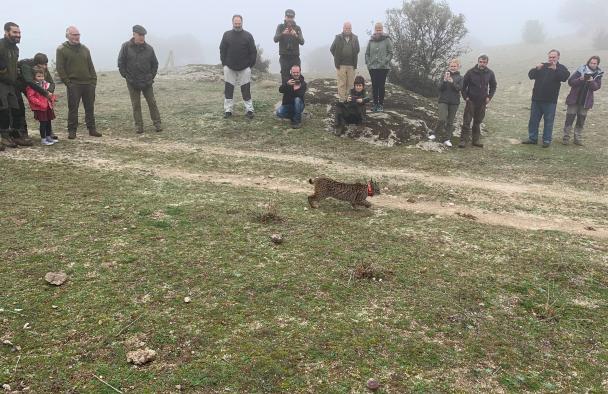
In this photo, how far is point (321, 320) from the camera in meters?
3.91

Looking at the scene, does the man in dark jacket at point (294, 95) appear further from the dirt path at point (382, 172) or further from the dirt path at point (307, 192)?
the dirt path at point (307, 192)

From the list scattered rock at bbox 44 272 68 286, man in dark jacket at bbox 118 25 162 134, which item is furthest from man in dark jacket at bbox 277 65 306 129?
scattered rock at bbox 44 272 68 286

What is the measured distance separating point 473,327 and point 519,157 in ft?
24.9

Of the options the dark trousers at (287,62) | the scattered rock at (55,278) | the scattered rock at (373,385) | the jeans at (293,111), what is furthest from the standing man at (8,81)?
the scattered rock at (373,385)

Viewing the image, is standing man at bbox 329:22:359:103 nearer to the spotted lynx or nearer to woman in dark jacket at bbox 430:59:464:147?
woman in dark jacket at bbox 430:59:464:147

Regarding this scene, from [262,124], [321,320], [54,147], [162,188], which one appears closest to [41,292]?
[321,320]

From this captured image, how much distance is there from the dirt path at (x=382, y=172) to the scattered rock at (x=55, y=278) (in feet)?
17.7

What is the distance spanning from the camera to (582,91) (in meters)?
11.4

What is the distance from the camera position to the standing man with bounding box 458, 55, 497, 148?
1083 centimetres

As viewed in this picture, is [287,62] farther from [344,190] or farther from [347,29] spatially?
[344,190]

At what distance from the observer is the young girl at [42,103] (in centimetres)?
884

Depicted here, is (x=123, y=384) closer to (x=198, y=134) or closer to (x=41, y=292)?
(x=41, y=292)

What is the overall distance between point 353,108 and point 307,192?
4526 mm

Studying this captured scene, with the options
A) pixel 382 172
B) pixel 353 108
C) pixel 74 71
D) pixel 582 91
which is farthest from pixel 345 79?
pixel 74 71
